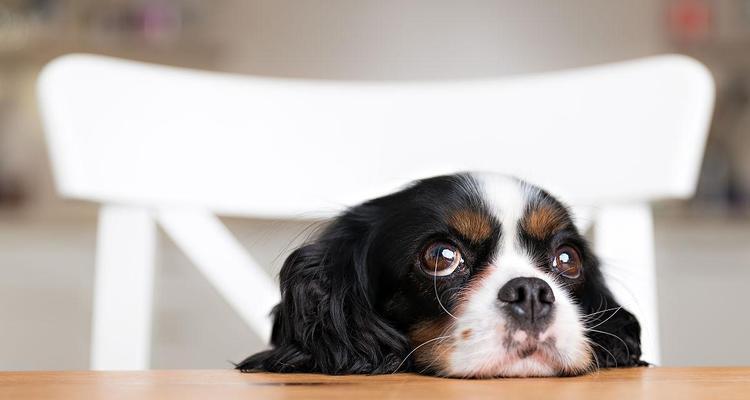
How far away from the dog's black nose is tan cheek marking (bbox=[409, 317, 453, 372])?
2.6 inches

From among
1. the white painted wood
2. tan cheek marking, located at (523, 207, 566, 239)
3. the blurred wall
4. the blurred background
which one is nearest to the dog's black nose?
A: tan cheek marking, located at (523, 207, 566, 239)

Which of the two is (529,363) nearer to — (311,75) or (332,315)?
(332,315)

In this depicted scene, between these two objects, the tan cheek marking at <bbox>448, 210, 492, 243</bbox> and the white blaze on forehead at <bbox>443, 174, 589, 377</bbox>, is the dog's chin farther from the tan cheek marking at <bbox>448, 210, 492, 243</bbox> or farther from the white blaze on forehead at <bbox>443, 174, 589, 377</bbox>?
the tan cheek marking at <bbox>448, 210, 492, 243</bbox>

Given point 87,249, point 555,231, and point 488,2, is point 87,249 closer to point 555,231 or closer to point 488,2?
point 488,2

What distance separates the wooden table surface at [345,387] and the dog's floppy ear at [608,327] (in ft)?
0.88

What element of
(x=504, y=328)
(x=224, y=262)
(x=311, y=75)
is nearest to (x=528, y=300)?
(x=504, y=328)

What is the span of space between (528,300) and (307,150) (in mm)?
840

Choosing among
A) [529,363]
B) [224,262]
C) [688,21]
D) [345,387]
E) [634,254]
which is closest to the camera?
[345,387]

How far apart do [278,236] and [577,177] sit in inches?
86.9

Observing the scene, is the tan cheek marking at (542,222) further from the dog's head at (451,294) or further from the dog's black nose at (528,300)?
the dog's black nose at (528,300)

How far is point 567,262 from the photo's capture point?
1021mm

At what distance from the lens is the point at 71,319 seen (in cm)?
378

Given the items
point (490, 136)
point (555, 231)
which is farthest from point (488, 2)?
point (555, 231)

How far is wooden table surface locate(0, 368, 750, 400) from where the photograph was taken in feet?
1.85
